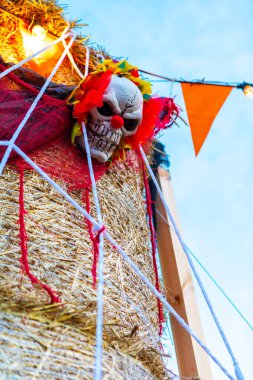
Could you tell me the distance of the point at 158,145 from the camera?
230 centimetres

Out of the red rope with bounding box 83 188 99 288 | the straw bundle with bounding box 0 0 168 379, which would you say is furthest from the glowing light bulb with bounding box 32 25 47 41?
the red rope with bounding box 83 188 99 288

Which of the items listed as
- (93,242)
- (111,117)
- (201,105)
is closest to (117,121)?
(111,117)

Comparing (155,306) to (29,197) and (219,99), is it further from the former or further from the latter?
(219,99)

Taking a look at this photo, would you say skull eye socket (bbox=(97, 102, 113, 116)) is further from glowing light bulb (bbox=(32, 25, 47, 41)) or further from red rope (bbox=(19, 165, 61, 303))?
glowing light bulb (bbox=(32, 25, 47, 41))

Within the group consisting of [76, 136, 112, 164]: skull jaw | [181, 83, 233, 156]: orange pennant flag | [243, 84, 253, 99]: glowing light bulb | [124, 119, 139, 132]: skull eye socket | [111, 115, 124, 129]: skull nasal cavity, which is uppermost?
[243, 84, 253, 99]: glowing light bulb

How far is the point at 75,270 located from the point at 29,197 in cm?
21

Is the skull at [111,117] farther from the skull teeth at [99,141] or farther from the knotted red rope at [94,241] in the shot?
the knotted red rope at [94,241]

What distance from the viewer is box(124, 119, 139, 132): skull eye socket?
4.84 feet

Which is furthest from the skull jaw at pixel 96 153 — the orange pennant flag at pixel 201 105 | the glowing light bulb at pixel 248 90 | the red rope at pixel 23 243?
the glowing light bulb at pixel 248 90

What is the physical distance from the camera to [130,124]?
1.49 meters

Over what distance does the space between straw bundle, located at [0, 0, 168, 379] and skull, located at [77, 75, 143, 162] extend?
12 centimetres

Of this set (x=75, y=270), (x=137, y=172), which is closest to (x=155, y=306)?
(x=75, y=270)

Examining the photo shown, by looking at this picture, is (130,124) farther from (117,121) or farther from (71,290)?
(71,290)

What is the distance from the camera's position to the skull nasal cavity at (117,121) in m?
1.40
